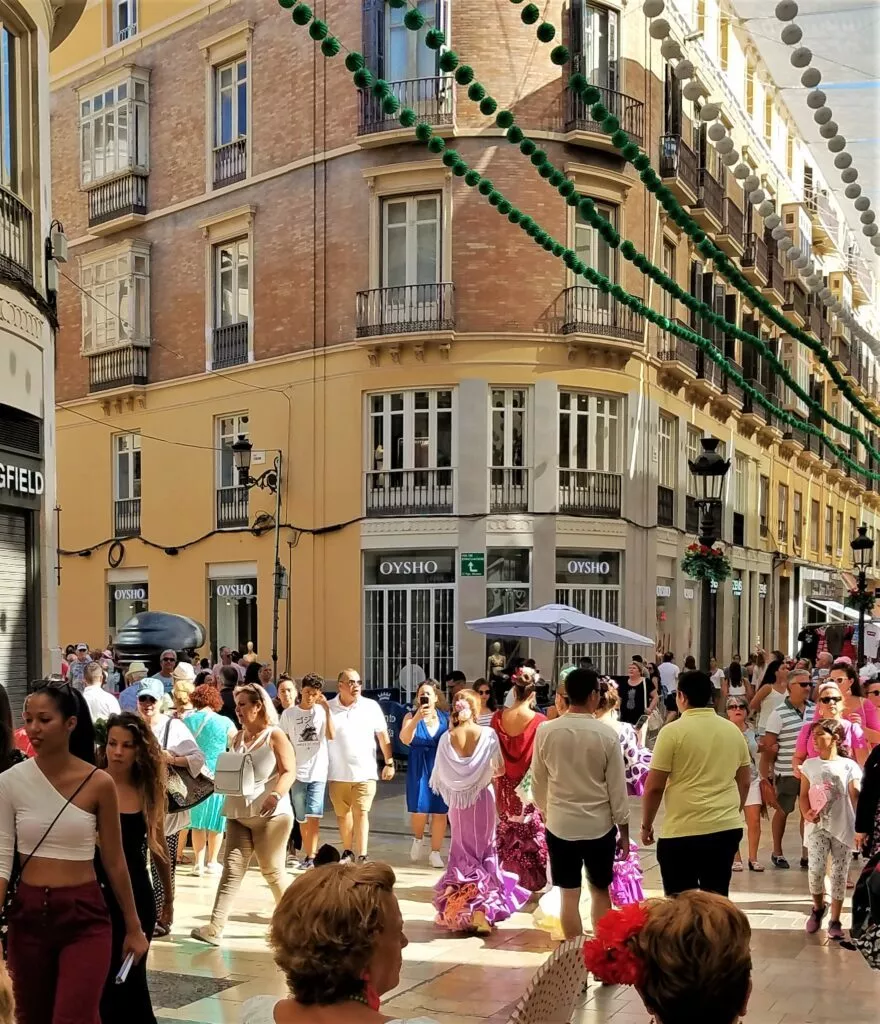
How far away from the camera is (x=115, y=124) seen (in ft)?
107

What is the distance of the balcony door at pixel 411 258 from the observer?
27359mm

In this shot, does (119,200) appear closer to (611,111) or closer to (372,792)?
(611,111)

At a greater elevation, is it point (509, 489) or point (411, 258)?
point (411, 258)

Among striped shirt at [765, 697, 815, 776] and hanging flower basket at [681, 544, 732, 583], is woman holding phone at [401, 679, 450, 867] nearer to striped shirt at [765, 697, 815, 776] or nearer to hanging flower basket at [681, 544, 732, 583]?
striped shirt at [765, 697, 815, 776]

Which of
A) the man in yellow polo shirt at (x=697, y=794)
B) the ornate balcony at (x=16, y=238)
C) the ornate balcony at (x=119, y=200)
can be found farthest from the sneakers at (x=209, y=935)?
the ornate balcony at (x=119, y=200)

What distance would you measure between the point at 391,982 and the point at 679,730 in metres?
4.72

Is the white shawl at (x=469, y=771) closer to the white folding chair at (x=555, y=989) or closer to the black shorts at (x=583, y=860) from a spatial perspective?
the black shorts at (x=583, y=860)

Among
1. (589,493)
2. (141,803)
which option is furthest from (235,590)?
(141,803)

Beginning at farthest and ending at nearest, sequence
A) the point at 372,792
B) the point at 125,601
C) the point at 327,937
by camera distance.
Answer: the point at 125,601 → the point at 372,792 → the point at 327,937

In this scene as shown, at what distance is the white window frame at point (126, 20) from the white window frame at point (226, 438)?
964 centimetres

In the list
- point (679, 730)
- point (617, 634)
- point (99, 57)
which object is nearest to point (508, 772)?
point (679, 730)

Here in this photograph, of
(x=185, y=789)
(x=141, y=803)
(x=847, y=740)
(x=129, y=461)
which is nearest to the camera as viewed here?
(x=141, y=803)

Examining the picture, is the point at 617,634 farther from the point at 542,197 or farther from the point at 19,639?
the point at 542,197

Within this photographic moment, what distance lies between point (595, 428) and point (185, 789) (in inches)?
817
